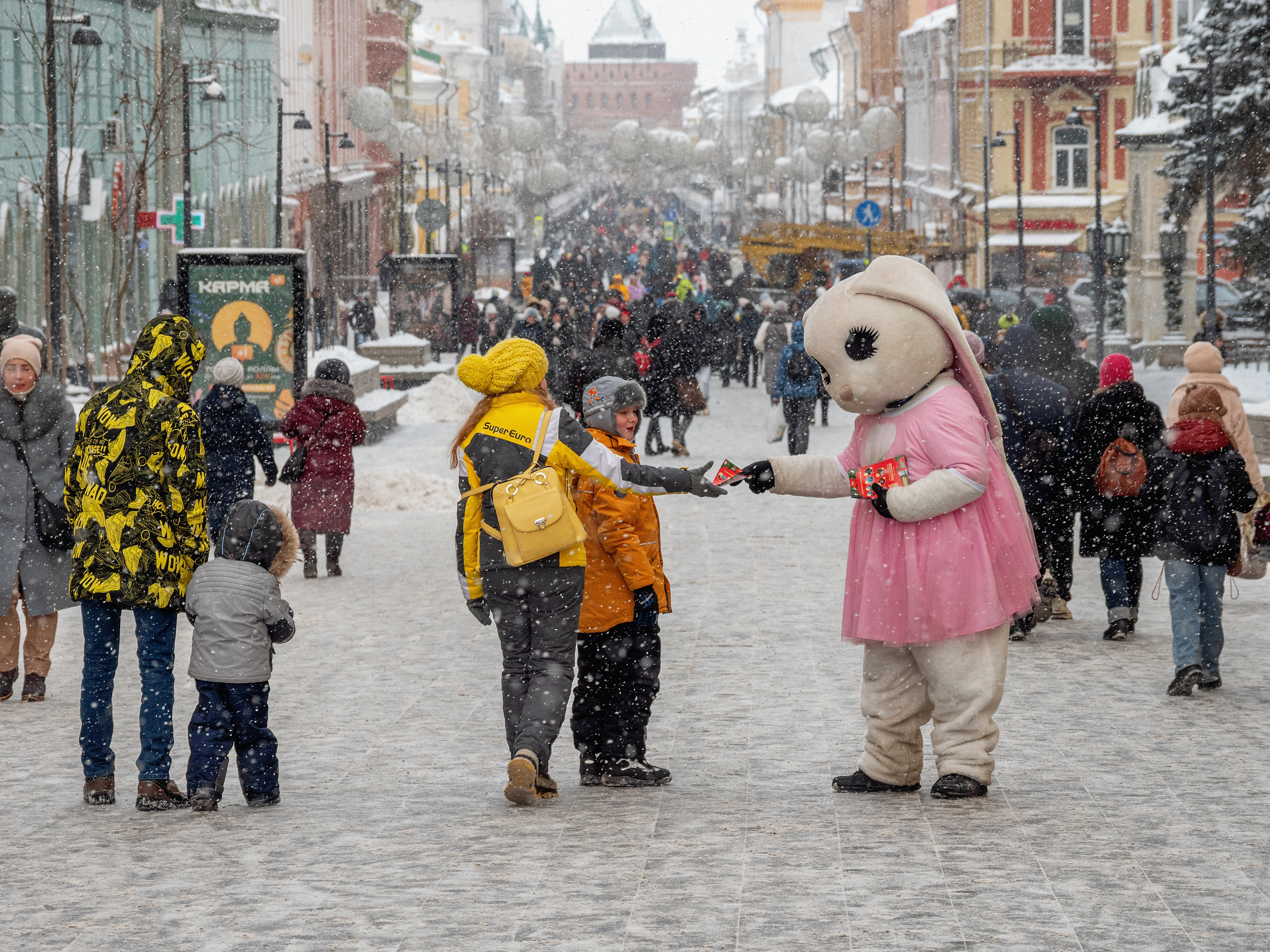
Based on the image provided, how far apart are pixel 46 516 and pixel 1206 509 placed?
4870 millimetres

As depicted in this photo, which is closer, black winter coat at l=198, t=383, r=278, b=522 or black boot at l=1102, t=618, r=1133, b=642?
black boot at l=1102, t=618, r=1133, b=642

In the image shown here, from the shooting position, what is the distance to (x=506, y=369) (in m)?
6.45

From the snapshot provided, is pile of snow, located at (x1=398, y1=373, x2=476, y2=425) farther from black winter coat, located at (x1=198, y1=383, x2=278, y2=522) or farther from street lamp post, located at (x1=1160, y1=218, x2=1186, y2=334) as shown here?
street lamp post, located at (x1=1160, y1=218, x2=1186, y2=334)

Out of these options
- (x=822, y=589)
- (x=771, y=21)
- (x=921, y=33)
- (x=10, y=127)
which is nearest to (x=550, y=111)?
(x=771, y=21)

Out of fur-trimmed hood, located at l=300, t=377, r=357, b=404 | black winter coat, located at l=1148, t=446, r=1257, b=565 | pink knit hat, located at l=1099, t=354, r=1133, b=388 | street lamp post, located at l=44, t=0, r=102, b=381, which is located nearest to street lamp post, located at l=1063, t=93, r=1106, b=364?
street lamp post, located at l=44, t=0, r=102, b=381

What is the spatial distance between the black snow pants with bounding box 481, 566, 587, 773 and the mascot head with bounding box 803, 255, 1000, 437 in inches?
41.7

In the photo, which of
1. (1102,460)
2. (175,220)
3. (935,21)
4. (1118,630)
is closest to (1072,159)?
(935,21)

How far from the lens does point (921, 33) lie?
64.1m

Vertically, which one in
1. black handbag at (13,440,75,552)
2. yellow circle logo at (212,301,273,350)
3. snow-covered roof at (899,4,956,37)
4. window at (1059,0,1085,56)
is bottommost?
black handbag at (13,440,75,552)

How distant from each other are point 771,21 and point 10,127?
98829mm

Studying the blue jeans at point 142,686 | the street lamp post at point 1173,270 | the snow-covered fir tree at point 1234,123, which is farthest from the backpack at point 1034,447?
the street lamp post at point 1173,270

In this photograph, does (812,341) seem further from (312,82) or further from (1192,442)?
(312,82)

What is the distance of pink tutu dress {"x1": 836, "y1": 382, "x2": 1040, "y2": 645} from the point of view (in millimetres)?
6301

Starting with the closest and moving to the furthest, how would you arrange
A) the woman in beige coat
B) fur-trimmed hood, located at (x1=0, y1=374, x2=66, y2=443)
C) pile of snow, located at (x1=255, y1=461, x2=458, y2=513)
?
fur-trimmed hood, located at (x1=0, y1=374, x2=66, y2=443) → the woman in beige coat → pile of snow, located at (x1=255, y1=461, x2=458, y2=513)
